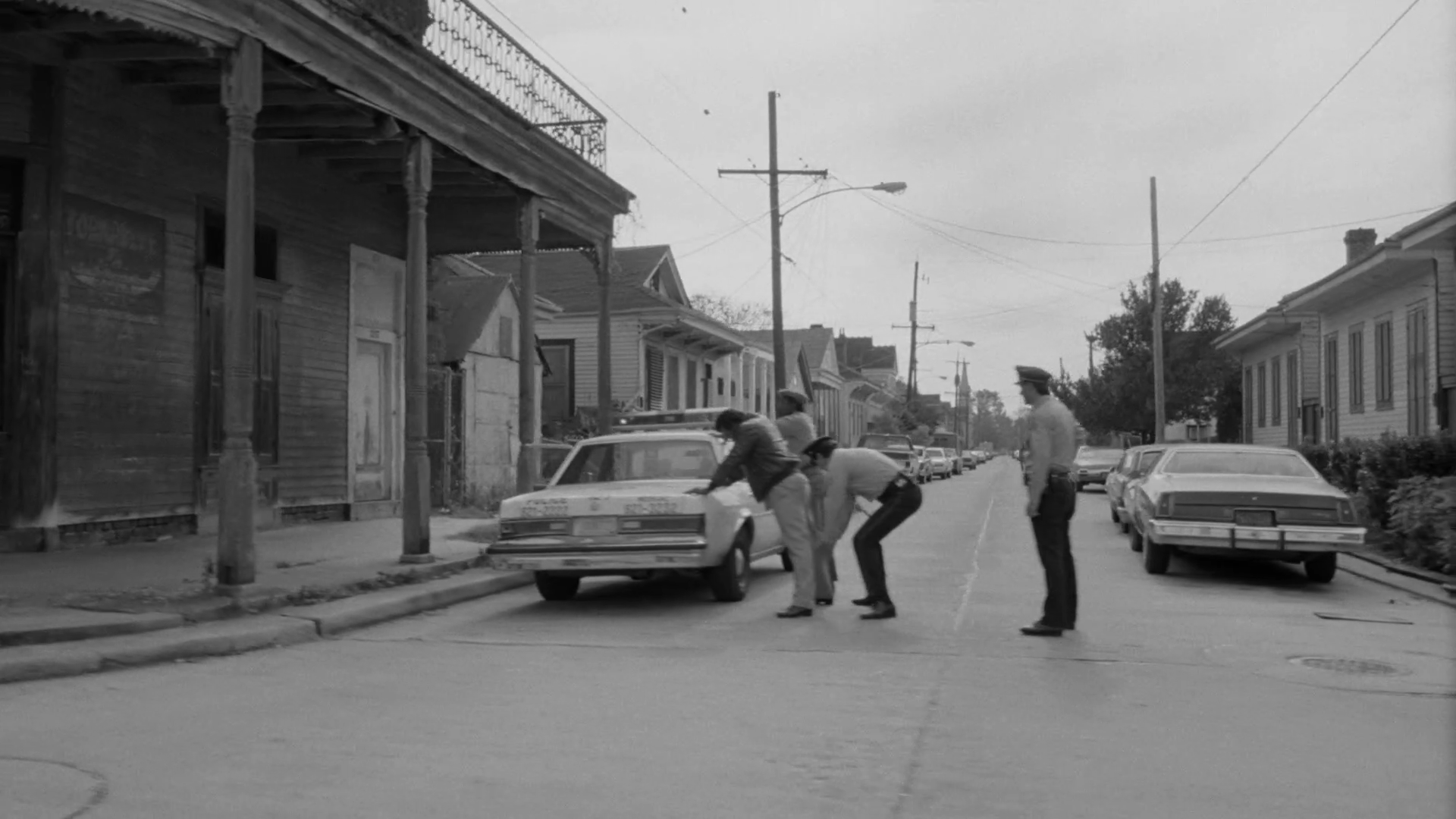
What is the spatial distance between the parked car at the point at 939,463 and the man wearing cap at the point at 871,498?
135 feet

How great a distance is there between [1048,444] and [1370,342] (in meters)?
19.5

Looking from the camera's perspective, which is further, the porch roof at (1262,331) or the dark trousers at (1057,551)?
the porch roof at (1262,331)

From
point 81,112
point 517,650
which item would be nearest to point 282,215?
point 81,112

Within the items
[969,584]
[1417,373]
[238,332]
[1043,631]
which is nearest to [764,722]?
[1043,631]

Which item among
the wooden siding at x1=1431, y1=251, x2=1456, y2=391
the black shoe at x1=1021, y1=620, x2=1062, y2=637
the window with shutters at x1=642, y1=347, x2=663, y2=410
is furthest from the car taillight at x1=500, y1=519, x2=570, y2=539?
the window with shutters at x1=642, y1=347, x2=663, y2=410

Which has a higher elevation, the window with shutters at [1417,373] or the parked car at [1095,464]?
the window with shutters at [1417,373]

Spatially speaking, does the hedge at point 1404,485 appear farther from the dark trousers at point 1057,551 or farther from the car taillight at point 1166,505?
the dark trousers at point 1057,551

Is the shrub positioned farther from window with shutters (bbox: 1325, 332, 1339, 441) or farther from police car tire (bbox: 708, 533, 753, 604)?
window with shutters (bbox: 1325, 332, 1339, 441)

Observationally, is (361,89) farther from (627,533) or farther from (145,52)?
(627,533)

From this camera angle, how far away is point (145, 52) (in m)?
10.8

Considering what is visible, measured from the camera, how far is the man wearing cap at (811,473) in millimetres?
10258

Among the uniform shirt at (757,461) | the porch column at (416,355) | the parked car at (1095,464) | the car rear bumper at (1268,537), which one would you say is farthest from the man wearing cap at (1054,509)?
the parked car at (1095,464)

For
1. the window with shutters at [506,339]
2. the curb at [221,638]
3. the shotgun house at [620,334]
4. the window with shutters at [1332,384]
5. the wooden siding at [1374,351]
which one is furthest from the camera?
the shotgun house at [620,334]

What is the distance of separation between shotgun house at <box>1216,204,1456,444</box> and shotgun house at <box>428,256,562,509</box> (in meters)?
14.2
